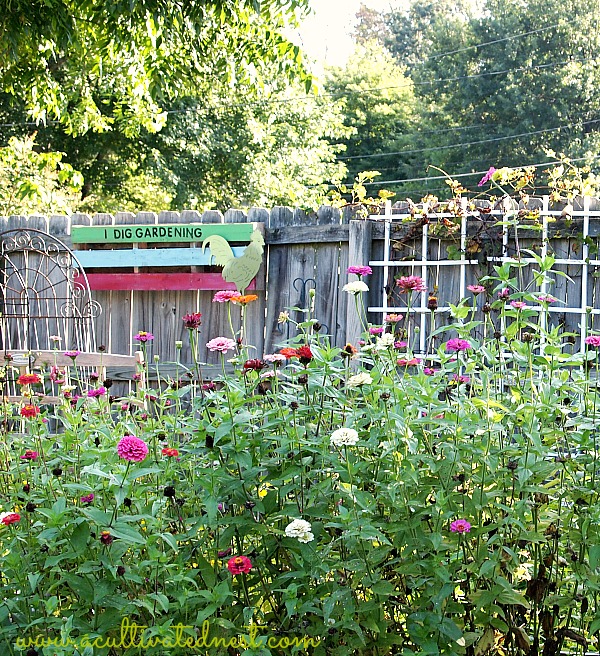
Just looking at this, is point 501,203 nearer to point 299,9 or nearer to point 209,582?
point 299,9

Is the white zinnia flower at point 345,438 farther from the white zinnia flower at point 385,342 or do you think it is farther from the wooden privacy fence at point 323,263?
the wooden privacy fence at point 323,263

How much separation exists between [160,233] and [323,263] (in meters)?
1.26

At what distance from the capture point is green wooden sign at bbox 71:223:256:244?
5.58 meters

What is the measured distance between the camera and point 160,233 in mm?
5809

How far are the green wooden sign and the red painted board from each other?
252 millimetres

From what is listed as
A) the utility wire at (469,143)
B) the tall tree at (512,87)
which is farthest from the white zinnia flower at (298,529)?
the tall tree at (512,87)

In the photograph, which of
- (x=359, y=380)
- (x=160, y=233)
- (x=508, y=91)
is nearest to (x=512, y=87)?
(x=508, y=91)

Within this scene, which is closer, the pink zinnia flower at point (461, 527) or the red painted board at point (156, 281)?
the pink zinnia flower at point (461, 527)

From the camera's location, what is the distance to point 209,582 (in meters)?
1.81

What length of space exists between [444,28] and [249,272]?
2365 centimetres

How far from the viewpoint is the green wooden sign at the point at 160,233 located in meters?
5.58

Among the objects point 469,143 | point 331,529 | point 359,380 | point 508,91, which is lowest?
point 331,529

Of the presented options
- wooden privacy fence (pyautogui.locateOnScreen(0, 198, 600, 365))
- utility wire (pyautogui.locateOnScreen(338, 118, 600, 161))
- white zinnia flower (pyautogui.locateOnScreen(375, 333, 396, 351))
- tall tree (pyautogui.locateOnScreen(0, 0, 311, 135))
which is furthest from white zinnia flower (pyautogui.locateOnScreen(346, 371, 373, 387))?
utility wire (pyautogui.locateOnScreen(338, 118, 600, 161))

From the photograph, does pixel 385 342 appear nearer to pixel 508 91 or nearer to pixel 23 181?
pixel 23 181
